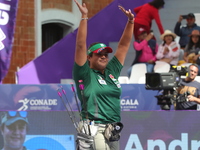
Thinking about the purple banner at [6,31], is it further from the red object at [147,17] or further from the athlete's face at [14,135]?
the red object at [147,17]

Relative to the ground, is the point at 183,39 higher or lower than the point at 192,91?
higher

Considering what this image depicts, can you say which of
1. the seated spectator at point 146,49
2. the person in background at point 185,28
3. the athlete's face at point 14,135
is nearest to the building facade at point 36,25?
the seated spectator at point 146,49

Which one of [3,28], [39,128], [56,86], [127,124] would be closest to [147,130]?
[127,124]

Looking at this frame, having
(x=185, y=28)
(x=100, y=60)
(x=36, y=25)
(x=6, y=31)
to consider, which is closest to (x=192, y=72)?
(x=6, y=31)

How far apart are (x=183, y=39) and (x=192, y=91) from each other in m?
4.34

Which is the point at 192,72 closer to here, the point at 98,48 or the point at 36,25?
the point at 98,48

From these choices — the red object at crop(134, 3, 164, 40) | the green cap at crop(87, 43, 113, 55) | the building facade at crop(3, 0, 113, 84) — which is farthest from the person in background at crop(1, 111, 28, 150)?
the building facade at crop(3, 0, 113, 84)

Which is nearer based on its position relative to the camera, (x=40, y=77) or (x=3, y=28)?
(x=3, y=28)

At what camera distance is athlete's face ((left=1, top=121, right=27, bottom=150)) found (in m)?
7.91

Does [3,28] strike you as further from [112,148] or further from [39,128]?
[112,148]

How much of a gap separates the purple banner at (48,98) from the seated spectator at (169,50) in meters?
1.58

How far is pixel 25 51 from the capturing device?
1789 cm

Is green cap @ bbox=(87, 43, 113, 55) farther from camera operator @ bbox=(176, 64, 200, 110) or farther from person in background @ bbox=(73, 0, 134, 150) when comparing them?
camera operator @ bbox=(176, 64, 200, 110)

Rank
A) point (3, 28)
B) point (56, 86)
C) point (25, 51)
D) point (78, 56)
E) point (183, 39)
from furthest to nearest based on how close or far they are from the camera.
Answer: point (25, 51) < point (183, 39) < point (56, 86) < point (3, 28) < point (78, 56)
